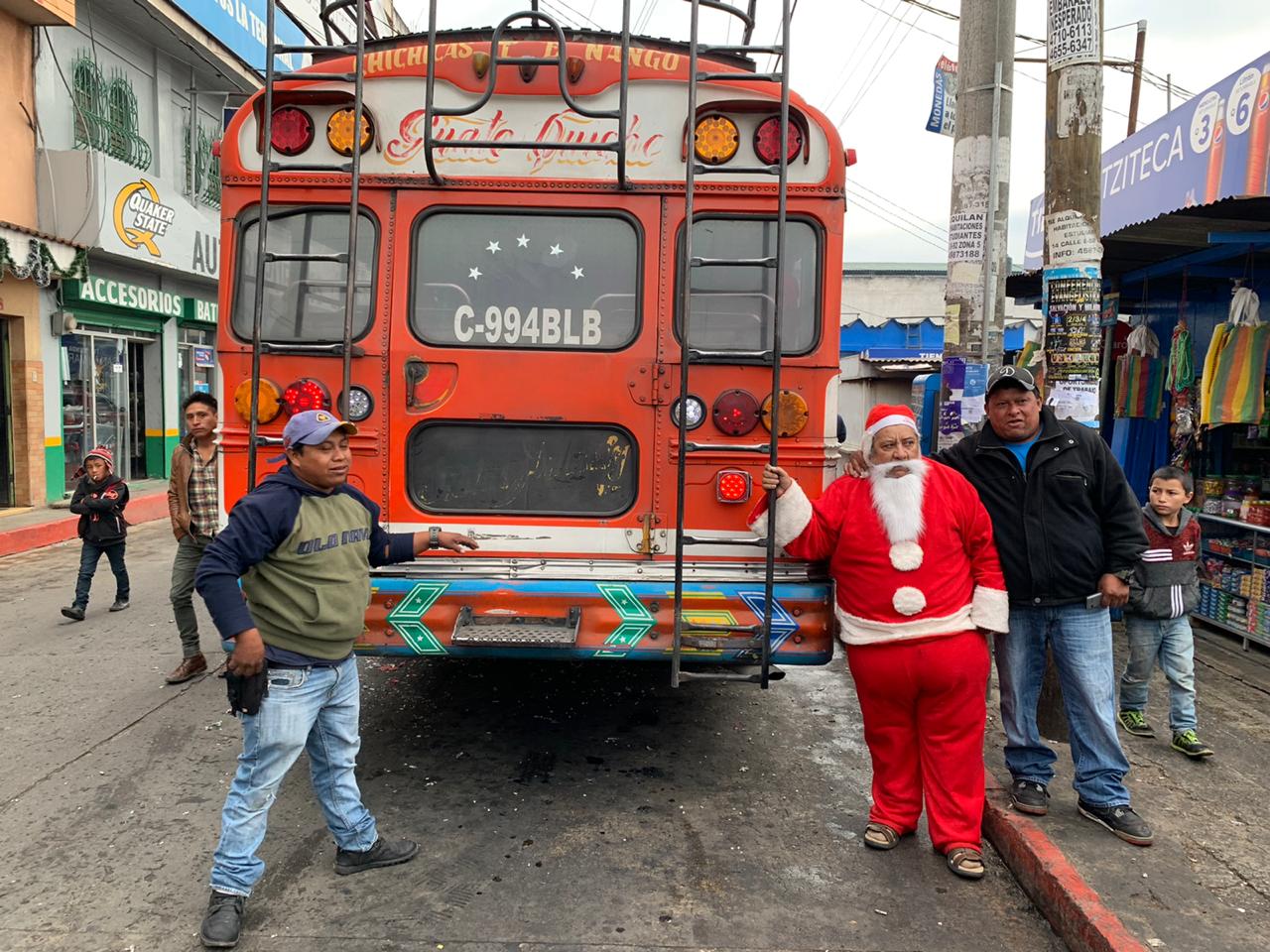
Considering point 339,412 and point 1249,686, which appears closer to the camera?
point 339,412

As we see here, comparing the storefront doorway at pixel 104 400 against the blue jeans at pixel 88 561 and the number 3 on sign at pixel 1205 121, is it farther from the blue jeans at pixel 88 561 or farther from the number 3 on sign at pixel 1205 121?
the number 3 on sign at pixel 1205 121

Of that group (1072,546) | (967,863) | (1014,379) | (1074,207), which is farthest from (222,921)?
(1074,207)

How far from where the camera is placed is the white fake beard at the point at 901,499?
12.0 feet

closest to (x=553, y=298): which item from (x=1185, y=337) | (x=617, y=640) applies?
(x=617, y=640)

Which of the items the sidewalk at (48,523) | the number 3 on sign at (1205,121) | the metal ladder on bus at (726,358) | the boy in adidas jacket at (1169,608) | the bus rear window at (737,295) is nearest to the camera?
the metal ladder on bus at (726,358)

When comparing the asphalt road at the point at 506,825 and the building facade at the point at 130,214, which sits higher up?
the building facade at the point at 130,214

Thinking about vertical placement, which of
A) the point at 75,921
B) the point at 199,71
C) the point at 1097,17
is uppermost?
the point at 199,71

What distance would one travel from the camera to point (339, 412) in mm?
4227

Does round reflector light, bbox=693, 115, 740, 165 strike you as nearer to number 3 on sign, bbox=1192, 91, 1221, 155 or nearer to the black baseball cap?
the black baseball cap

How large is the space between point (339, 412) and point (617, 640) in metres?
1.60

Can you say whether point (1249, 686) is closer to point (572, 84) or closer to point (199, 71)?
point (572, 84)

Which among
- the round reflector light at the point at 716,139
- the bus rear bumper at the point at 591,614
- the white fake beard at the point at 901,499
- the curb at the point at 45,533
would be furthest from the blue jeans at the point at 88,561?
the white fake beard at the point at 901,499

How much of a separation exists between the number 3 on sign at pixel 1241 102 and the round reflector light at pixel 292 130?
5.61m

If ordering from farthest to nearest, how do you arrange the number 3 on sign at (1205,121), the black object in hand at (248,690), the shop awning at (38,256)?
the shop awning at (38,256) < the number 3 on sign at (1205,121) < the black object in hand at (248,690)
